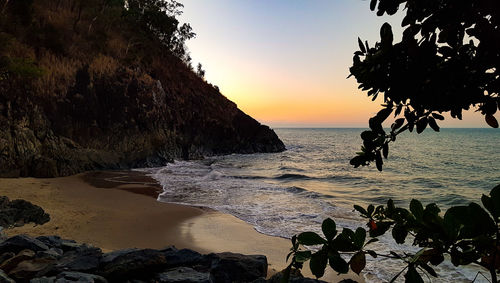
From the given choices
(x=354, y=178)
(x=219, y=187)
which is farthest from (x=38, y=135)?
(x=354, y=178)

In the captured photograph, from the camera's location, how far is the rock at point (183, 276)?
15.3ft

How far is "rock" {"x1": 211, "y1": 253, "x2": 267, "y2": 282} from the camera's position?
5.14m

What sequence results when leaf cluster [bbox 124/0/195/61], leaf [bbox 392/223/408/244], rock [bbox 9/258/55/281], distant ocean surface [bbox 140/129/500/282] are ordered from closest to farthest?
leaf [bbox 392/223/408/244] < rock [bbox 9/258/55/281] < distant ocean surface [bbox 140/129/500/282] < leaf cluster [bbox 124/0/195/61]

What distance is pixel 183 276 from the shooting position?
4812mm

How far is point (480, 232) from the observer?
0.85 metres

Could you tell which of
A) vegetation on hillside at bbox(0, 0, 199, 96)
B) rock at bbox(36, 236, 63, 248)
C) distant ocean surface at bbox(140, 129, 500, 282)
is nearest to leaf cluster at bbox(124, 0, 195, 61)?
vegetation on hillside at bbox(0, 0, 199, 96)

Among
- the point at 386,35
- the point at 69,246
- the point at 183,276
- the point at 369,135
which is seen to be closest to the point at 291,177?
the point at 69,246

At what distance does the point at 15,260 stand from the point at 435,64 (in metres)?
6.17

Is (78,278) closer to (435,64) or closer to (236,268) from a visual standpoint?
(236,268)

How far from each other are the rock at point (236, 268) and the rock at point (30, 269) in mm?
2580

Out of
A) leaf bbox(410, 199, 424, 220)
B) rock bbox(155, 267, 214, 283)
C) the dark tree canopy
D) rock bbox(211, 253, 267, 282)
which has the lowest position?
rock bbox(211, 253, 267, 282)

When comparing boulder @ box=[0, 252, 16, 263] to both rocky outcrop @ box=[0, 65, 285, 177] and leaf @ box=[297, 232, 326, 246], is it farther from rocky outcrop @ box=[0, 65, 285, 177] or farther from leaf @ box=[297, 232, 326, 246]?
rocky outcrop @ box=[0, 65, 285, 177]

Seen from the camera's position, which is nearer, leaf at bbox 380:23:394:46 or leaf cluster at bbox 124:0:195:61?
leaf at bbox 380:23:394:46

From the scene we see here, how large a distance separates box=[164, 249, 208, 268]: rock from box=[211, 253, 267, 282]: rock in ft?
1.03
